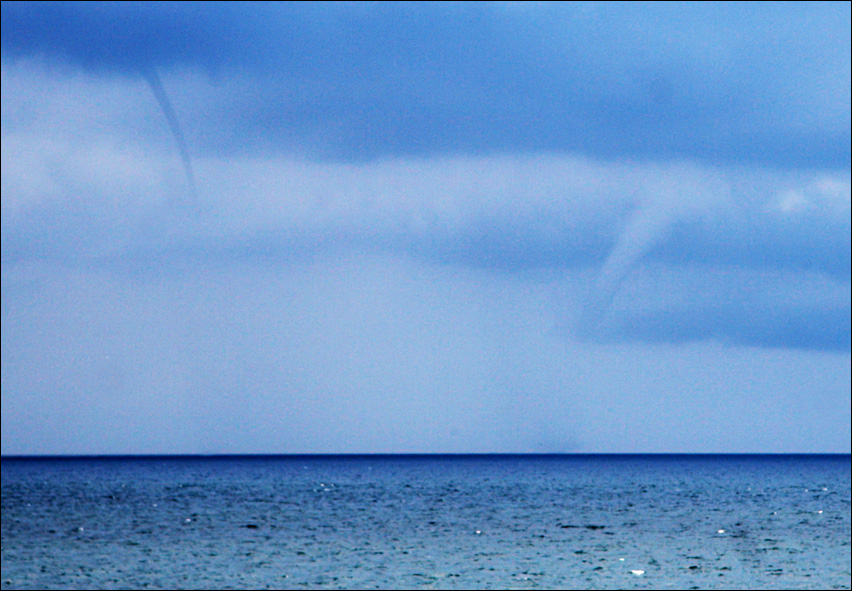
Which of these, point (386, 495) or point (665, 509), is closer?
point (665, 509)

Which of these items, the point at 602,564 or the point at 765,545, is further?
the point at 765,545

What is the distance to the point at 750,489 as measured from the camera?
139 m

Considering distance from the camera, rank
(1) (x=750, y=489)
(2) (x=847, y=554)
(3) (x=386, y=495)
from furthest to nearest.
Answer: (1) (x=750, y=489)
(3) (x=386, y=495)
(2) (x=847, y=554)

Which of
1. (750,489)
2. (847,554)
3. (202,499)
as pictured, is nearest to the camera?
(847,554)

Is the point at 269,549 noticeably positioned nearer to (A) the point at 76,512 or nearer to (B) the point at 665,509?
(A) the point at 76,512

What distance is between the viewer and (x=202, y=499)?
369ft

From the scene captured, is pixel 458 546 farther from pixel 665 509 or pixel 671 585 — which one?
pixel 665 509

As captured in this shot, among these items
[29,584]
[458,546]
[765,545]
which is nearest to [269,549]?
[458,546]

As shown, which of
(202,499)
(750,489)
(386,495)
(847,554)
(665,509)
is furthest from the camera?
(750,489)

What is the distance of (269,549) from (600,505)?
50.0 meters

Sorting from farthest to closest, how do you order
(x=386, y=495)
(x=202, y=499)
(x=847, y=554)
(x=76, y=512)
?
(x=386, y=495), (x=202, y=499), (x=76, y=512), (x=847, y=554)

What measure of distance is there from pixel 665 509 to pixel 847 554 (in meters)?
38.3

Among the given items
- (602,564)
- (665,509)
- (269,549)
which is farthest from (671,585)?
(665,509)

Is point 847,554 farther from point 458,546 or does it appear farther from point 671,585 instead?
point 458,546
